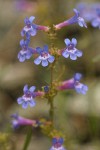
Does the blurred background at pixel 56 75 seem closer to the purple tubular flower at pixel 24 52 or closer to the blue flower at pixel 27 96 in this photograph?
the blue flower at pixel 27 96

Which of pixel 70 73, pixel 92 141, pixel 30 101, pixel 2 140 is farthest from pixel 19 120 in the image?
pixel 70 73

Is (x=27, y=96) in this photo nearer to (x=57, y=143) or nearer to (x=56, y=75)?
(x=57, y=143)

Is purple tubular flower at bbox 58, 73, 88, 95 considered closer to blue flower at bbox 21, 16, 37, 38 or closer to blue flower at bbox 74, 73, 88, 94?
blue flower at bbox 74, 73, 88, 94

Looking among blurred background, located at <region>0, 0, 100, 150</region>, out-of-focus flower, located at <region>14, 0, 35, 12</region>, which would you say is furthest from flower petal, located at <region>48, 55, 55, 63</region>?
out-of-focus flower, located at <region>14, 0, 35, 12</region>

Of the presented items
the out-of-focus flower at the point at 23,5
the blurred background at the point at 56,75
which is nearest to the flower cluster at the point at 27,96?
the blurred background at the point at 56,75

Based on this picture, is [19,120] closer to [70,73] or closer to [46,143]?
[46,143]

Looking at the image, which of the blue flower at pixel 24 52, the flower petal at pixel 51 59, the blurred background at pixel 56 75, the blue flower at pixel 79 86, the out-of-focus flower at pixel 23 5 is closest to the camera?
the flower petal at pixel 51 59

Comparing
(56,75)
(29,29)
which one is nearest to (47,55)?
(29,29)

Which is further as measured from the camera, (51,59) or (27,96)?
(27,96)
